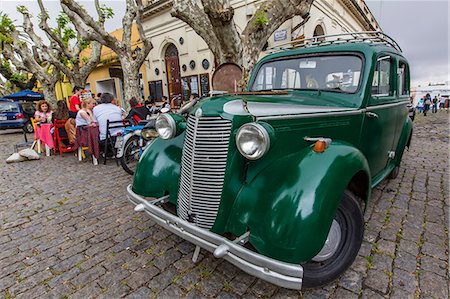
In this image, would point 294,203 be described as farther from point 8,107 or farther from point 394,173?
point 8,107

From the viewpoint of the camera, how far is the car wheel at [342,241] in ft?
6.75

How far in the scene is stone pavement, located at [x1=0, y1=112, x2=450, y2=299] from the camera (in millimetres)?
2109

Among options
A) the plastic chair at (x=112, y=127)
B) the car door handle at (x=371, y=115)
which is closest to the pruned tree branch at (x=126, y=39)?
the plastic chair at (x=112, y=127)

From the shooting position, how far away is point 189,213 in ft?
6.95

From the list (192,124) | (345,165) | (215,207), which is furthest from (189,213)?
(345,165)

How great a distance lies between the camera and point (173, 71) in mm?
14594

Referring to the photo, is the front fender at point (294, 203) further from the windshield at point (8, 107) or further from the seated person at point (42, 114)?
the windshield at point (8, 107)

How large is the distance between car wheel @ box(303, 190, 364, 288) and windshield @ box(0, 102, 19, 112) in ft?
56.1

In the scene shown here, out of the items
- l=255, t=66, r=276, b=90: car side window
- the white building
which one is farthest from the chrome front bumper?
the white building

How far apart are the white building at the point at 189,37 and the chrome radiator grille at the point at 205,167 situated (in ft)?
31.5

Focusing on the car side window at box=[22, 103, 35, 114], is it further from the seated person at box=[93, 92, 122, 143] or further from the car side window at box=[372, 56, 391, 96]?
the car side window at box=[372, 56, 391, 96]

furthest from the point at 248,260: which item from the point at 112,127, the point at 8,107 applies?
the point at 8,107

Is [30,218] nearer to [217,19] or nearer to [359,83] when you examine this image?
[359,83]

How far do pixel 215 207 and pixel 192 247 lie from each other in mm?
904
